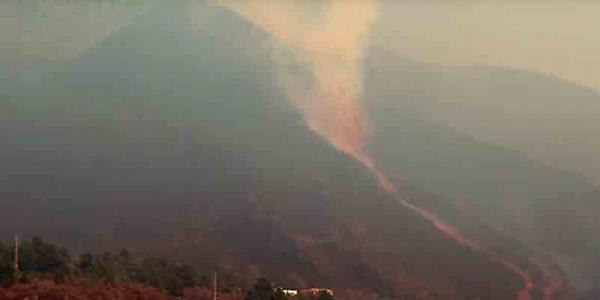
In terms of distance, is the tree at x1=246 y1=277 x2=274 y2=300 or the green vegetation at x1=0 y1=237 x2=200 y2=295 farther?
the green vegetation at x1=0 y1=237 x2=200 y2=295

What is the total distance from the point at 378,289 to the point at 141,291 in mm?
45973

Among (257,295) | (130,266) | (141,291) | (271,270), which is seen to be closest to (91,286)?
(141,291)

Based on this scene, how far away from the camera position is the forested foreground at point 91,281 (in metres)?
18.2

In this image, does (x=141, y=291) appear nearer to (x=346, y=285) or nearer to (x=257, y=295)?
(x=257, y=295)

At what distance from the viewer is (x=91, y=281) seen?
21547 mm

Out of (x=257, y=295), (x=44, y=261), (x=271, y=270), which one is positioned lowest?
(x=257, y=295)

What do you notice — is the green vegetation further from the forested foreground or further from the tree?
the tree

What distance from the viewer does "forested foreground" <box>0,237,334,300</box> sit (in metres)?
18.2

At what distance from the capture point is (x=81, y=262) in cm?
2798

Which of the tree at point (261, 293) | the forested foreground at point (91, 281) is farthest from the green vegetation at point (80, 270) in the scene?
the tree at point (261, 293)

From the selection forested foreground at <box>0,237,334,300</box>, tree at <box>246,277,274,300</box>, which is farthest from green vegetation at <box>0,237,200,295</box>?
tree at <box>246,277,274,300</box>

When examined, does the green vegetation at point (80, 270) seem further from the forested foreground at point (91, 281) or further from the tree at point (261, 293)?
the tree at point (261, 293)

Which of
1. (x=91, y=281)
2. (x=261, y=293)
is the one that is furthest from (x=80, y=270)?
(x=261, y=293)

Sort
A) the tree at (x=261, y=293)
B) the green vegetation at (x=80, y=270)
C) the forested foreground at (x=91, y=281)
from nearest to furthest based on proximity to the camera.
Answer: the forested foreground at (x=91, y=281) < the tree at (x=261, y=293) < the green vegetation at (x=80, y=270)
